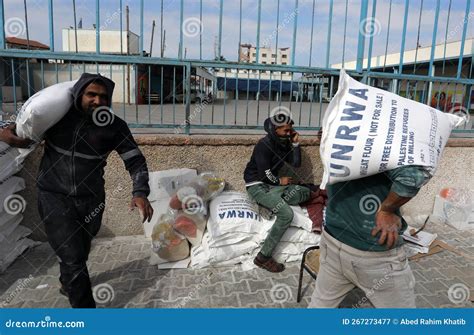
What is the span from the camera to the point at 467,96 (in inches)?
195

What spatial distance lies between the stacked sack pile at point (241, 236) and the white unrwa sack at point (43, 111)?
5.84 feet

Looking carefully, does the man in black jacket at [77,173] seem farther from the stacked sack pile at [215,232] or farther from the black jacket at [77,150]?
the stacked sack pile at [215,232]

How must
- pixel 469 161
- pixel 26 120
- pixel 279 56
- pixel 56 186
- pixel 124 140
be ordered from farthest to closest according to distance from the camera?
1. pixel 469 161
2. pixel 279 56
3. pixel 124 140
4. pixel 56 186
5. pixel 26 120

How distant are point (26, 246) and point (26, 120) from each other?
208 cm

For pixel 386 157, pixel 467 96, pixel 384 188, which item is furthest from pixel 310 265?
pixel 467 96

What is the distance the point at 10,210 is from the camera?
342 centimetres

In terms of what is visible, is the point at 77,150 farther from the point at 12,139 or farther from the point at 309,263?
the point at 309,263

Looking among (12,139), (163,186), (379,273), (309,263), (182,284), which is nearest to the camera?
(379,273)

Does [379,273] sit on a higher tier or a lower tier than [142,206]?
lower

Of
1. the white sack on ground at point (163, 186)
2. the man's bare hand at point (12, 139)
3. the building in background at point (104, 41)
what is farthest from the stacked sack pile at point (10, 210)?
the building in background at point (104, 41)

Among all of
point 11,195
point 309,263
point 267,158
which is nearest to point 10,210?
point 11,195

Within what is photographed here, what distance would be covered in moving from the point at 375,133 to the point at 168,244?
2.37 m

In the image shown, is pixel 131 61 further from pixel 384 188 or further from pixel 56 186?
pixel 384 188

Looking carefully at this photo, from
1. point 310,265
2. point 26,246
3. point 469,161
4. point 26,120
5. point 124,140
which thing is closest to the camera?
point 26,120
